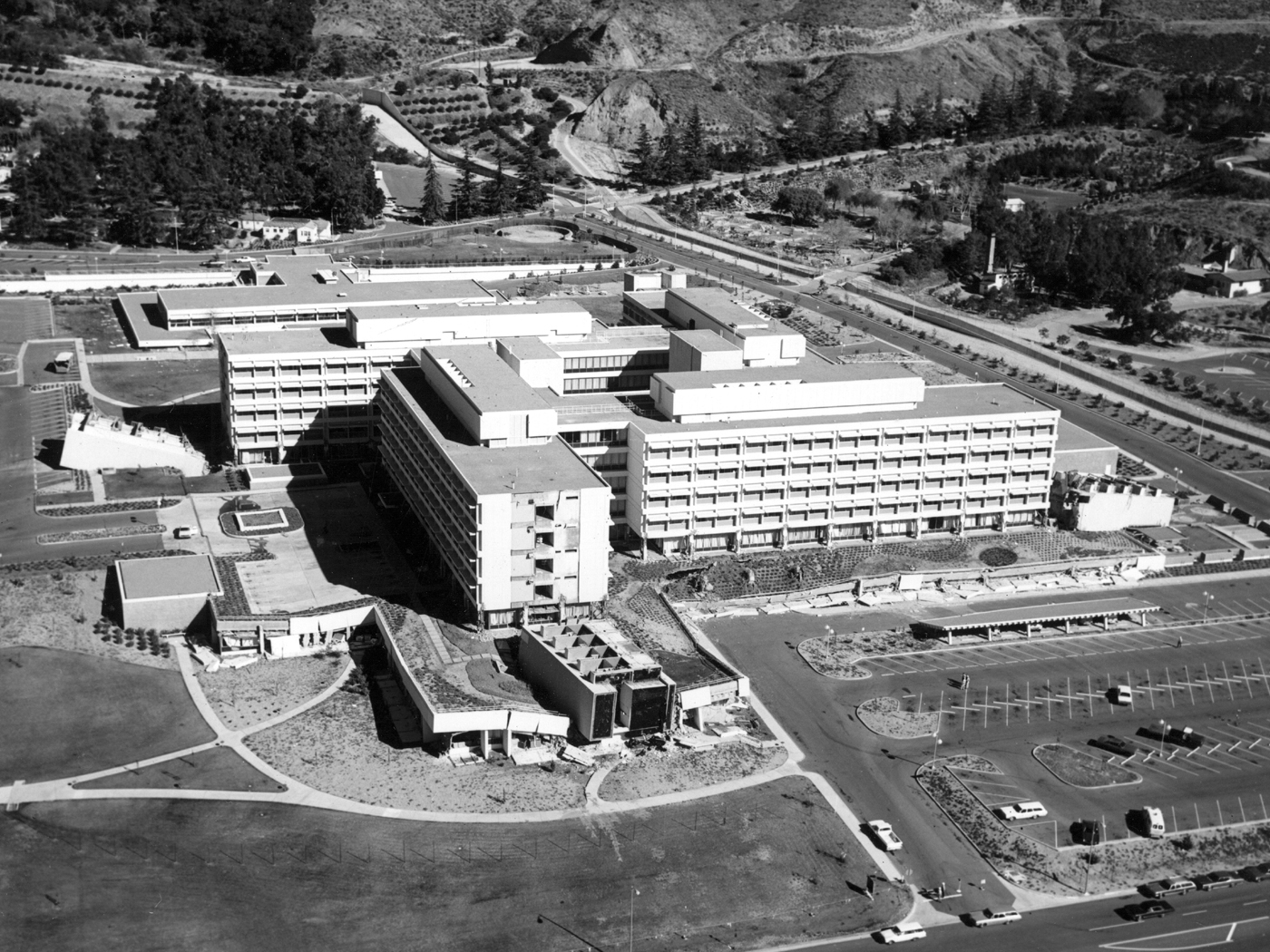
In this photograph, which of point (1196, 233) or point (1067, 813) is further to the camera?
point (1196, 233)

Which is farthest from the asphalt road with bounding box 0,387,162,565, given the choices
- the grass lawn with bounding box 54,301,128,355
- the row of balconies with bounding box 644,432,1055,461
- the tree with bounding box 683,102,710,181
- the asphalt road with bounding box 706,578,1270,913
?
the tree with bounding box 683,102,710,181

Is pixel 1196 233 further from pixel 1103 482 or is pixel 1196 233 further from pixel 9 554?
pixel 9 554

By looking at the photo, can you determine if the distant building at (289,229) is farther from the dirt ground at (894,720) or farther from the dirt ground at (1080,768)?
the dirt ground at (1080,768)

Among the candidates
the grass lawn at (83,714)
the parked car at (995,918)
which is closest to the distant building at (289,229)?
the grass lawn at (83,714)

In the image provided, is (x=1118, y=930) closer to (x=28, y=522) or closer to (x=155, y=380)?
(x=28, y=522)

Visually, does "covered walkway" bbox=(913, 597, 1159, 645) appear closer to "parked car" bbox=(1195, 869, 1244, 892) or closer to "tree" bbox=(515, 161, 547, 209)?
"parked car" bbox=(1195, 869, 1244, 892)

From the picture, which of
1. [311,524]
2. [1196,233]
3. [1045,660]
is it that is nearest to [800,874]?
[1045,660]
